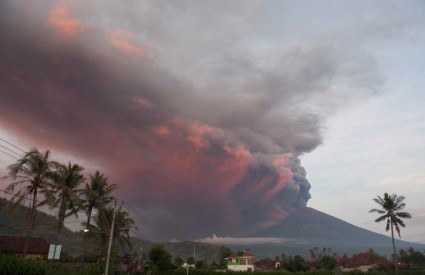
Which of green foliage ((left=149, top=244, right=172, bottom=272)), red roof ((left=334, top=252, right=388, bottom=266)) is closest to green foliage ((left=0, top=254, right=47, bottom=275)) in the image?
green foliage ((left=149, top=244, right=172, bottom=272))

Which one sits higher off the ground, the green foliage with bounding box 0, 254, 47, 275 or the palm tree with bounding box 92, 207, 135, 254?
the palm tree with bounding box 92, 207, 135, 254

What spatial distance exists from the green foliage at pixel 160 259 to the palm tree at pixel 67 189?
138 feet

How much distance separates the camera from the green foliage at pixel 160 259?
292 ft

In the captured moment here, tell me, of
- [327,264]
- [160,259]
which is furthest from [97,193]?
[327,264]

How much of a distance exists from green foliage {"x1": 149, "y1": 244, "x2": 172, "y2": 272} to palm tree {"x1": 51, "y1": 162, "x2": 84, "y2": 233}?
138ft

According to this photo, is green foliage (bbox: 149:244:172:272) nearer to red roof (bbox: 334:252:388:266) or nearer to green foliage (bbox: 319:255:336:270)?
green foliage (bbox: 319:255:336:270)

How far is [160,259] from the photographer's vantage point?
89688 millimetres

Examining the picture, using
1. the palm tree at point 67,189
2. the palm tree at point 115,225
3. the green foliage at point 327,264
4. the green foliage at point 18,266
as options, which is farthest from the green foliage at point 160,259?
the green foliage at point 327,264

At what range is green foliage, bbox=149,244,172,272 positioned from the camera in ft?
292

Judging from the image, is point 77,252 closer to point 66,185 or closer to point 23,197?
point 66,185

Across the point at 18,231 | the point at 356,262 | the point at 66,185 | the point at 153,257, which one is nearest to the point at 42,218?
the point at 18,231

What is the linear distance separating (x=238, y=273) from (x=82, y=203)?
3890cm

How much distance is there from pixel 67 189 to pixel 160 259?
47869 mm

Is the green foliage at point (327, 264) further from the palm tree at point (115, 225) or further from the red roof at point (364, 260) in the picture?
the palm tree at point (115, 225)
